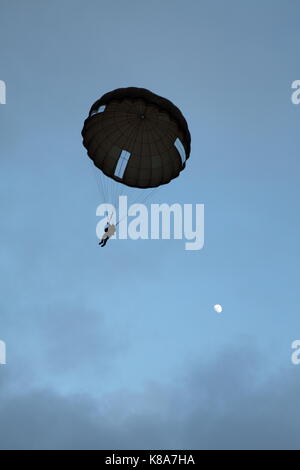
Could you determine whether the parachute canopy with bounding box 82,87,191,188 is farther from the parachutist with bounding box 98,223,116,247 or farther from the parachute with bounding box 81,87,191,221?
the parachutist with bounding box 98,223,116,247

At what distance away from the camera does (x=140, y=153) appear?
979 inches

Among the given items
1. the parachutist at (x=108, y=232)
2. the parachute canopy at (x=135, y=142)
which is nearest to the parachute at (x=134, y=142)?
the parachute canopy at (x=135, y=142)

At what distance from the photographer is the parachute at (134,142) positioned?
23.6 meters

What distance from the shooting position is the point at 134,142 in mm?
24688

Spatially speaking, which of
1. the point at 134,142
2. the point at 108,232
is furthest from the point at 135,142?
the point at 108,232

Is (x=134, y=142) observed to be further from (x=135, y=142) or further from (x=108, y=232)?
(x=108, y=232)

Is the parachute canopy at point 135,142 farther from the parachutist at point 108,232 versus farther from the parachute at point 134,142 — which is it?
the parachutist at point 108,232

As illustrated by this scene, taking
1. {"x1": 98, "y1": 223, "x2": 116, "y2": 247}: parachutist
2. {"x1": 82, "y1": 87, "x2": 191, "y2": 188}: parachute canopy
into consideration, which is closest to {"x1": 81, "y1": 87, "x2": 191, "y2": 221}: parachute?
{"x1": 82, "y1": 87, "x2": 191, "y2": 188}: parachute canopy

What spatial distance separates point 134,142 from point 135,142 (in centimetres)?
5

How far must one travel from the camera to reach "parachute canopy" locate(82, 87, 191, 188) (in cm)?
2366
